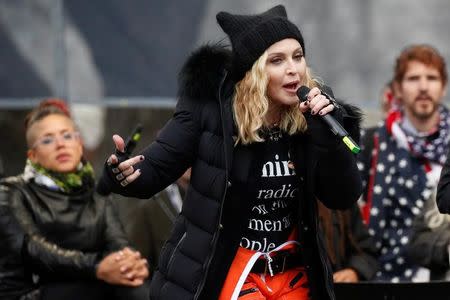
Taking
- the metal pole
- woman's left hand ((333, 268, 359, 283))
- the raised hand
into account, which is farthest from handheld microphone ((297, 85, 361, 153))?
the metal pole

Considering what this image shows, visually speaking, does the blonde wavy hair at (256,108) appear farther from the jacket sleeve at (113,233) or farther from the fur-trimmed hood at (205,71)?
the jacket sleeve at (113,233)

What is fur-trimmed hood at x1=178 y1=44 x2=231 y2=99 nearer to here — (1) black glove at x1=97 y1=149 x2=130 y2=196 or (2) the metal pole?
(1) black glove at x1=97 y1=149 x2=130 y2=196

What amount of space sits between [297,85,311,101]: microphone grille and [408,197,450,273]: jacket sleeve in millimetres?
1745

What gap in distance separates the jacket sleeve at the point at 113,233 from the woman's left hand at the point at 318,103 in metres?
2.36

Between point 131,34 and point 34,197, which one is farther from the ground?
point 131,34

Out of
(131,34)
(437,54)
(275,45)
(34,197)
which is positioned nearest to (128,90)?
(131,34)

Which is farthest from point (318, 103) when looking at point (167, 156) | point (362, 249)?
point (362, 249)

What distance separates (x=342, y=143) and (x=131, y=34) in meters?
3.56

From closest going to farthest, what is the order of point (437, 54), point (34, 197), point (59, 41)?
point (34, 197) < point (437, 54) < point (59, 41)

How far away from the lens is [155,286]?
4.72 meters

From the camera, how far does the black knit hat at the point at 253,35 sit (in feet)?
15.4

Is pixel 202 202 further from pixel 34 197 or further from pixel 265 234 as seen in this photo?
pixel 34 197

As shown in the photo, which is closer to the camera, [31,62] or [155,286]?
[155,286]

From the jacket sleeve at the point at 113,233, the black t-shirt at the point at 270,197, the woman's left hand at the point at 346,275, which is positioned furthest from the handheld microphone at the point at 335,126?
the jacket sleeve at the point at 113,233
